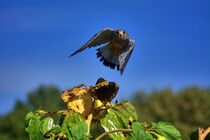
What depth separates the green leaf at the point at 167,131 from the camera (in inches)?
134

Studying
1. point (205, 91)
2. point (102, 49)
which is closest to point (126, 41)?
point (102, 49)

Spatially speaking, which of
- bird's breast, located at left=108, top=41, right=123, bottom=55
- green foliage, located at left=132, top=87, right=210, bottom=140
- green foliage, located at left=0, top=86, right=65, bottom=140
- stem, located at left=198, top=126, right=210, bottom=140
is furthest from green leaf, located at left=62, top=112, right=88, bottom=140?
green foliage, located at left=132, top=87, right=210, bottom=140

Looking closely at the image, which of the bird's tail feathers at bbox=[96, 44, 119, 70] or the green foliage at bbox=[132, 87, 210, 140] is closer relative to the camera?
the bird's tail feathers at bbox=[96, 44, 119, 70]

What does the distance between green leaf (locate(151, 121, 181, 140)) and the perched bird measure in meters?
1.72

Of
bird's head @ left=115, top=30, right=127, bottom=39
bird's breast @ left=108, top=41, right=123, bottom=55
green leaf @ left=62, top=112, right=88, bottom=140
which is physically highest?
bird's head @ left=115, top=30, right=127, bottom=39

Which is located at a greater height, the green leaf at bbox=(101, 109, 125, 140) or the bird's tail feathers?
the bird's tail feathers

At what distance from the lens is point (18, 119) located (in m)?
49.0

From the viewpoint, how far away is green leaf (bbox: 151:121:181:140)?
3393 millimetres

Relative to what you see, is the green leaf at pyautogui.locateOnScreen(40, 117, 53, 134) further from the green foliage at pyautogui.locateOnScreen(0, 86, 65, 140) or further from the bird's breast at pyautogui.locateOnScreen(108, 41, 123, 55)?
the green foliage at pyautogui.locateOnScreen(0, 86, 65, 140)

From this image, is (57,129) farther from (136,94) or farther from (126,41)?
(136,94)

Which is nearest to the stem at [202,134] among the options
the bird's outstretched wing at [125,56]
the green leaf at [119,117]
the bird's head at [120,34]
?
the green leaf at [119,117]

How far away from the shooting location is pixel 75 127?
3230 millimetres

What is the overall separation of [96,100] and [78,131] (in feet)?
1.02

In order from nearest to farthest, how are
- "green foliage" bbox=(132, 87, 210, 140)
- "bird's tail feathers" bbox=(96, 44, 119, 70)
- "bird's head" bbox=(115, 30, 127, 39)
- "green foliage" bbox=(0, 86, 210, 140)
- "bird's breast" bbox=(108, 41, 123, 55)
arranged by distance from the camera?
"bird's tail feathers" bbox=(96, 44, 119, 70) < "bird's breast" bbox=(108, 41, 123, 55) < "bird's head" bbox=(115, 30, 127, 39) < "green foliage" bbox=(0, 86, 210, 140) < "green foliage" bbox=(132, 87, 210, 140)
